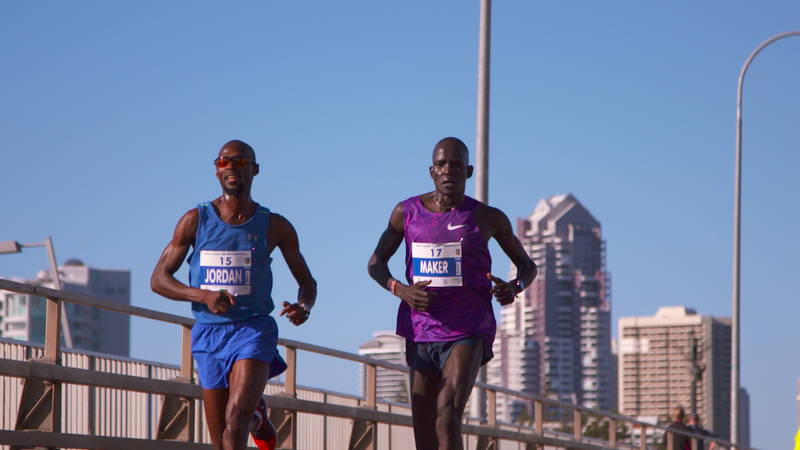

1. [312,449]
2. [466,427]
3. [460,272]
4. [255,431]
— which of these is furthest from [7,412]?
[466,427]

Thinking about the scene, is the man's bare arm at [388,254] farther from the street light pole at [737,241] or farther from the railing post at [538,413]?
the street light pole at [737,241]

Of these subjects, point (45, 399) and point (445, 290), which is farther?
point (445, 290)

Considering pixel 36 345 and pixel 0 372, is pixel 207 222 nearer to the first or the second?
pixel 0 372

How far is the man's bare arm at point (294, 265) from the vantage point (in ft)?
32.6

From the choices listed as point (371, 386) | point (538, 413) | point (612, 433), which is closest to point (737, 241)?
point (612, 433)

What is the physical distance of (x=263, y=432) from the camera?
10172 mm

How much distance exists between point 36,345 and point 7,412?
824mm

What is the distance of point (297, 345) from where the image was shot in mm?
14297

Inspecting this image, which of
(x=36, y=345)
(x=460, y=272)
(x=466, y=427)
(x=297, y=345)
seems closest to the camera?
(x=460, y=272)

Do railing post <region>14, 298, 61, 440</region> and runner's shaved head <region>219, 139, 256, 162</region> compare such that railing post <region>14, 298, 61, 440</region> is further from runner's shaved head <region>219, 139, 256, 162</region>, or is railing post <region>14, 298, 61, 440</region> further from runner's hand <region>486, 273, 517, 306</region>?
runner's hand <region>486, 273, 517, 306</region>

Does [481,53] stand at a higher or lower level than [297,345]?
higher

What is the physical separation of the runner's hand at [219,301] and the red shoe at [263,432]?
83 cm

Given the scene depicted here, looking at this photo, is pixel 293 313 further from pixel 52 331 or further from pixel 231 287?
pixel 52 331

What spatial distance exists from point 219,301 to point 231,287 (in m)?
0.32
